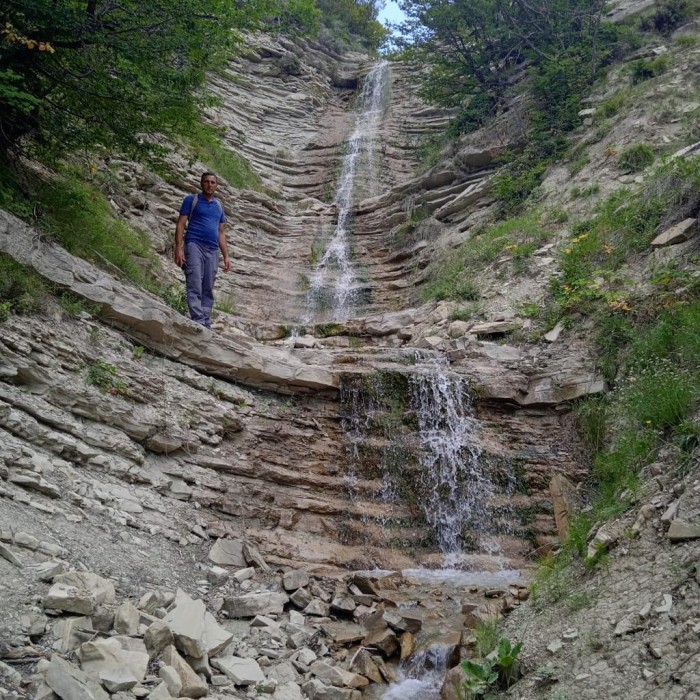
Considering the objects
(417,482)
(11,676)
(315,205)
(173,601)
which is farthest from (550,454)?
(315,205)

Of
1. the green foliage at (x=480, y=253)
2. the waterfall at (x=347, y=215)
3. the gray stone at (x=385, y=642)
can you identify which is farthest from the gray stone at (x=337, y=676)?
the waterfall at (x=347, y=215)

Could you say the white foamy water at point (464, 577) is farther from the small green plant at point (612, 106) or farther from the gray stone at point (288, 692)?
the small green plant at point (612, 106)

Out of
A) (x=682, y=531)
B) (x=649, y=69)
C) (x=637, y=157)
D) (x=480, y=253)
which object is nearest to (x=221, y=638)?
(x=682, y=531)

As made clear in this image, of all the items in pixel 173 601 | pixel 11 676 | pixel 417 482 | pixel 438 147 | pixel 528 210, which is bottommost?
pixel 11 676

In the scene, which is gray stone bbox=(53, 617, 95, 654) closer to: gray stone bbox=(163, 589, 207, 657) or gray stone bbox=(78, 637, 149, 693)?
gray stone bbox=(78, 637, 149, 693)

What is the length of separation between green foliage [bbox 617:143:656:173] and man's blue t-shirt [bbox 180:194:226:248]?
8076mm

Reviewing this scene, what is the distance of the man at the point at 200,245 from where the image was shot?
7.89 m

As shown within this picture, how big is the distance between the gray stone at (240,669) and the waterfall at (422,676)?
0.98 meters

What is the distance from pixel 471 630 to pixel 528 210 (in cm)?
976

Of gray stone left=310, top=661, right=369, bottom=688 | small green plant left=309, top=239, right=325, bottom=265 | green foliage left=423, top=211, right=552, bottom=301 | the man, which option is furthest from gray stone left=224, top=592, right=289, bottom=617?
small green plant left=309, top=239, right=325, bottom=265

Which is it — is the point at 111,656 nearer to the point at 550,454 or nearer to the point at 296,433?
the point at 296,433

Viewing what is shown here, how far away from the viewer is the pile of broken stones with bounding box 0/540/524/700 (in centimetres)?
309

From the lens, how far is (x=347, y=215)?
1711 centimetres

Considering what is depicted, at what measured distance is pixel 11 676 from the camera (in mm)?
2850
